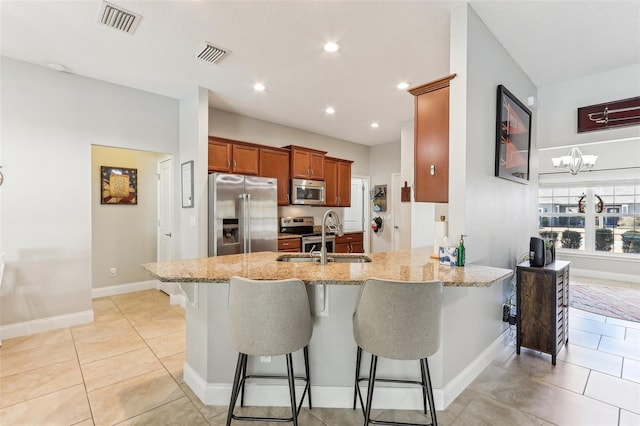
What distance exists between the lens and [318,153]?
5.54m

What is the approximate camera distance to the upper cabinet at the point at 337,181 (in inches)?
232

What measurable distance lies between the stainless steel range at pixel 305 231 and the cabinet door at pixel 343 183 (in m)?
0.85

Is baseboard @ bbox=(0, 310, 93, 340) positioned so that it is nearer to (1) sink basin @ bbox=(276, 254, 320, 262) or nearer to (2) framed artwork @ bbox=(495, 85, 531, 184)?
(1) sink basin @ bbox=(276, 254, 320, 262)

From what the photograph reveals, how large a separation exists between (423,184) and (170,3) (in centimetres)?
239

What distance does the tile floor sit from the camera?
6.30 feet

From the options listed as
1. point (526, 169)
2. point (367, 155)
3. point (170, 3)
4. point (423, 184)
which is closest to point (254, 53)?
point (170, 3)

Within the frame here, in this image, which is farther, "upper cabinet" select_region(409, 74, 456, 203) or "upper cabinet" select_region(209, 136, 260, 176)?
"upper cabinet" select_region(209, 136, 260, 176)

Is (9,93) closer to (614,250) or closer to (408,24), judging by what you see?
(408,24)

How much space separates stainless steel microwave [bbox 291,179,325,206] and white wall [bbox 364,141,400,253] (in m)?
1.62

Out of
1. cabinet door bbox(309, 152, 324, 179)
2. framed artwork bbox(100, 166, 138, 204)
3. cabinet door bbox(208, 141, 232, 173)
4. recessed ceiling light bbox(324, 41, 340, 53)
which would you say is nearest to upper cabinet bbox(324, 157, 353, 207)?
cabinet door bbox(309, 152, 324, 179)

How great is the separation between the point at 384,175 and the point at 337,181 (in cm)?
130

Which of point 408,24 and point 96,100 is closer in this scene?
point 408,24

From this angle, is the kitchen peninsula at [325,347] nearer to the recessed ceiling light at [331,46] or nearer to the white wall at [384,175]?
the recessed ceiling light at [331,46]

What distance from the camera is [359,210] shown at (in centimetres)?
692
